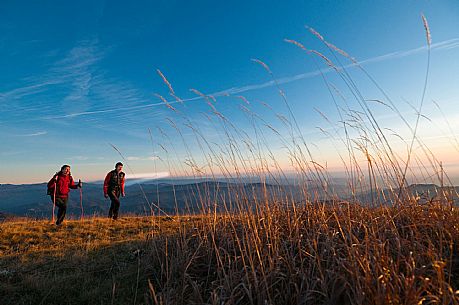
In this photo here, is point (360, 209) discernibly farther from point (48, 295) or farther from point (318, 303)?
point (48, 295)

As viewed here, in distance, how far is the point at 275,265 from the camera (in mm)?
2521

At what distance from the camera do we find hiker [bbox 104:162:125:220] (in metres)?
10.3

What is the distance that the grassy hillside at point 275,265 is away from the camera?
6.32ft

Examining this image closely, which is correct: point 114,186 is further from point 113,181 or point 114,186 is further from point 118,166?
point 118,166

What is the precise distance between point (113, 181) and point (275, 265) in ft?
30.6

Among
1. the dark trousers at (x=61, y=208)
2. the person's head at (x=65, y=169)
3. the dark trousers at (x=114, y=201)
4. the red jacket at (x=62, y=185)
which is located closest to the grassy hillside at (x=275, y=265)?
the dark trousers at (x=61, y=208)

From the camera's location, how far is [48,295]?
2895mm

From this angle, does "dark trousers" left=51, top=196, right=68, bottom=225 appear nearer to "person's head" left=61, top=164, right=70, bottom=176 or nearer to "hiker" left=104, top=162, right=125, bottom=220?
"person's head" left=61, top=164, right=70, bottom=176

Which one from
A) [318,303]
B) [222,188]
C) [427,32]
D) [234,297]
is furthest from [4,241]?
[427,32]

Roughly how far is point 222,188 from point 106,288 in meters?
1.90

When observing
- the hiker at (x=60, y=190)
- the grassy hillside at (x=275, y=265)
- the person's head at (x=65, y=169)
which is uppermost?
the person's head at (x=65, y=169)

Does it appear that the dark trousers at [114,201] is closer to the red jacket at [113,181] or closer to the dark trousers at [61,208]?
the red jacket at [113,181]

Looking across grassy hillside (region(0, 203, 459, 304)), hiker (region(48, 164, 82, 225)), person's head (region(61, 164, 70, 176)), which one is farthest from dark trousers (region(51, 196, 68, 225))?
grassy hillside (region(0, 203, 459, 304))

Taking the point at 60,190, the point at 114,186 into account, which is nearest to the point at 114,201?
the point at 114,186
